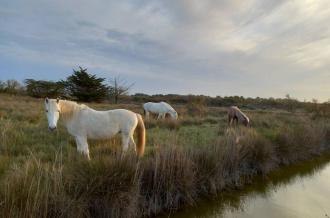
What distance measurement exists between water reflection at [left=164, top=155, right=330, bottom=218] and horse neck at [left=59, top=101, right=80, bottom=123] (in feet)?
9.81

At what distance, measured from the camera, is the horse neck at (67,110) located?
589 centimetres

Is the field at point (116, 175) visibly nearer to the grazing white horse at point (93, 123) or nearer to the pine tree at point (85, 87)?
the grazing white horse at point (93, 123)

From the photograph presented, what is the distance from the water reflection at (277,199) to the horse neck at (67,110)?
2990mm

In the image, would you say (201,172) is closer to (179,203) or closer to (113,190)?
(179,203)

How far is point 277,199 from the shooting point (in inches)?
231

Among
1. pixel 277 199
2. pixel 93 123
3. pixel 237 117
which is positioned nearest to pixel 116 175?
pixel 93 123

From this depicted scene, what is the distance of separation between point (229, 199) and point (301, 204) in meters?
1.52

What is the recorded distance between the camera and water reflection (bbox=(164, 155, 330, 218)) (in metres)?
5.04

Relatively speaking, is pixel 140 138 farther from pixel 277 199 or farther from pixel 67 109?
pixel 277 199

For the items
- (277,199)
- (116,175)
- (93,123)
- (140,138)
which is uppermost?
(93,123)

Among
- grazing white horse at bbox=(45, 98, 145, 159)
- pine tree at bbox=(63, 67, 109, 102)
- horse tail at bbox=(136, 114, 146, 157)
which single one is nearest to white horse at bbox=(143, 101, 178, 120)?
horse tail at bbox=(136, 114, 146, 157)

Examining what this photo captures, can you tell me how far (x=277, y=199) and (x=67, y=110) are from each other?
16.1ft

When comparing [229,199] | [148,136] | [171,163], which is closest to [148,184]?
[171,163]

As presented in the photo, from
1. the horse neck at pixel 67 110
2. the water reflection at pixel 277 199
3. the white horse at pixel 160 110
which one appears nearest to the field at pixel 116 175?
the water reflection at pixel 277 199
